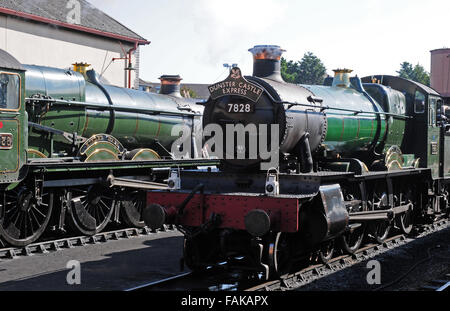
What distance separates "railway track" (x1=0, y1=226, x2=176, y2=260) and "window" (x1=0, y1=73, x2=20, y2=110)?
2.41 m

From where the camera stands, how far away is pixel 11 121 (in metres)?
8.95

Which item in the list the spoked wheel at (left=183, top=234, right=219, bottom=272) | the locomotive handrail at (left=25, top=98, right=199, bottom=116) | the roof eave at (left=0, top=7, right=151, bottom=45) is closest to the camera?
the spoked wheel at (left=183, top=234, right=219, bottom=272)

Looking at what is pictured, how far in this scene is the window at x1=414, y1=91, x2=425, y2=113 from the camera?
38.0 ft

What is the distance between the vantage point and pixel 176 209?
7539mm

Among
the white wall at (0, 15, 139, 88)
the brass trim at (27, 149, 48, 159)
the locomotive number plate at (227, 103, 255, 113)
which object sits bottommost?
the brass trim at (27, 149, 48, 159)

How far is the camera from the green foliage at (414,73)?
3543 inches

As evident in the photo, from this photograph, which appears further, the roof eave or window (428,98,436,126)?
the roof eave

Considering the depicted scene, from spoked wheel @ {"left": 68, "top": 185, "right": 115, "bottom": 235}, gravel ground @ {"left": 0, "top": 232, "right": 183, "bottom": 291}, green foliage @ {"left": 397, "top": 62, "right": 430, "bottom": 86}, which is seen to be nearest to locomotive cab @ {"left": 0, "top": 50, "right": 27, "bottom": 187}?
gravel ground @ {"left": 0, "top": 232, "right": 183, "bottom": 291}

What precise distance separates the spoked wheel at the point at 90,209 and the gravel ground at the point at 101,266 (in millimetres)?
540

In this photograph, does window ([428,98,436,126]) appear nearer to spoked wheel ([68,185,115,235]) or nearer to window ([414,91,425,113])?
window ([414,91,425,113])

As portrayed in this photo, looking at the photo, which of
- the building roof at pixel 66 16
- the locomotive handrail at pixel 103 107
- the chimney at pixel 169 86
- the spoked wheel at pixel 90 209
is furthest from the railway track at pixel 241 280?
the building roof at pixel 66 16

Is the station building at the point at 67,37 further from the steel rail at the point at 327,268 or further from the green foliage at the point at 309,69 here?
the green foliage at the point at 309,69

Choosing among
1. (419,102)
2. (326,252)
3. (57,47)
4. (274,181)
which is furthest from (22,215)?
(57,47)
